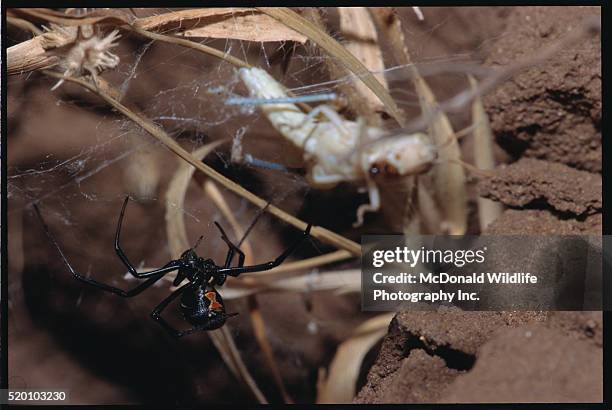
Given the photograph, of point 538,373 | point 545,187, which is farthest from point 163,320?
point 545,187

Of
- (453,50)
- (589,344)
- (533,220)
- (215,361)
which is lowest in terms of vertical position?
(215,361)

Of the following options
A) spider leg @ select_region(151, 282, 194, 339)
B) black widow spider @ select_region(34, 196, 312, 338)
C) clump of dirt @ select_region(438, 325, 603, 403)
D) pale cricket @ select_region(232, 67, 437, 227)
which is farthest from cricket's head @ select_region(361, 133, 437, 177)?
spider leg @ select_region(151, 282, 194, 339)

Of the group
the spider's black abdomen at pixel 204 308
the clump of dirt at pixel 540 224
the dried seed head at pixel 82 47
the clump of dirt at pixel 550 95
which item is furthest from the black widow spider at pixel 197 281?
the clump of dirt at pixel 550 95

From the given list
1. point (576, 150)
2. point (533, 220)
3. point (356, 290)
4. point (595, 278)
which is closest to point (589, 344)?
point (595, 278)

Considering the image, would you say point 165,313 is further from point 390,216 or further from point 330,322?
point 390,216

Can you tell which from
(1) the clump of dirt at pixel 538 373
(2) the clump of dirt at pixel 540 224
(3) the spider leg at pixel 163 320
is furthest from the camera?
(3) the spider leg at pixel 163 320

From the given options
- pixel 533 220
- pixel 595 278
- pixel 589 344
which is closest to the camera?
pixel 589 344

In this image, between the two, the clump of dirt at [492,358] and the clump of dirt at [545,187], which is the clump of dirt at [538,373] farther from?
the clump of dirt at [545,187]
